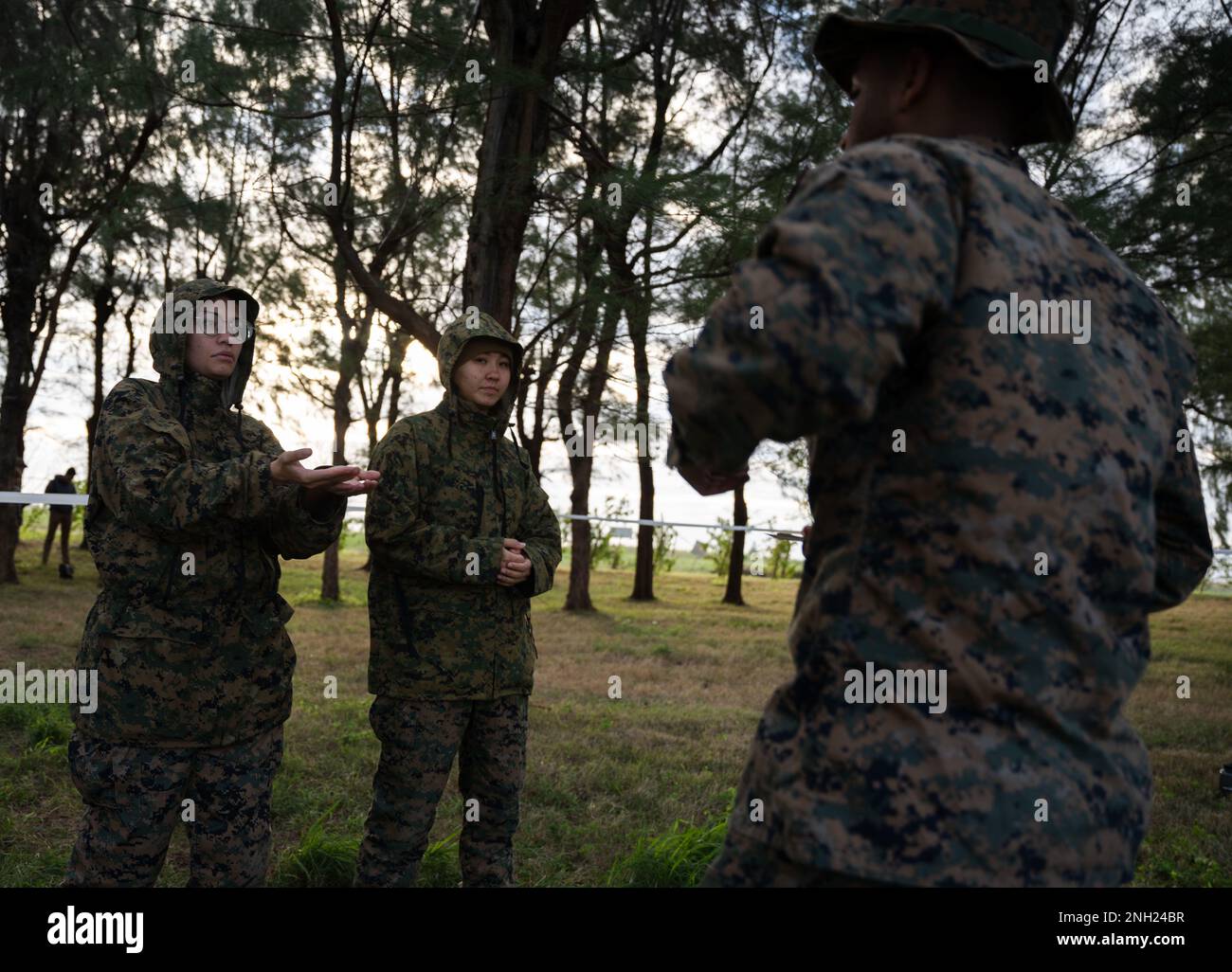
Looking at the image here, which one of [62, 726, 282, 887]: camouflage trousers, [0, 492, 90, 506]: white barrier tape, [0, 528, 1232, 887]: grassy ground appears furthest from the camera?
[0, 492, 90, 506]: white barrier tape

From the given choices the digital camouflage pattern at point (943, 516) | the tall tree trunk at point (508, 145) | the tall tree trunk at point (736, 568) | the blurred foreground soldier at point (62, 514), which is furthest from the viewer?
the tall tree trunk at point (736, 568)

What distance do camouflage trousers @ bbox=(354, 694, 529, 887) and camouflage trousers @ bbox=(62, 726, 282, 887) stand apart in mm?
392

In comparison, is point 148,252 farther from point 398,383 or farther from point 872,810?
point 872,810

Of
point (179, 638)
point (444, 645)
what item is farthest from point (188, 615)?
point (444, 645)

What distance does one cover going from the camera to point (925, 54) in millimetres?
1540

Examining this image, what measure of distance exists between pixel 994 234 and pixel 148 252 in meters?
14.3

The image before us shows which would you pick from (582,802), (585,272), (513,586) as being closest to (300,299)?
(585,272)

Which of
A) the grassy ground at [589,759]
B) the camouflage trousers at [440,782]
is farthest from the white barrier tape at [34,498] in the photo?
the camouflage trousers at [440,782]

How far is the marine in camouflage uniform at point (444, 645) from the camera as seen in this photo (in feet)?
10.7

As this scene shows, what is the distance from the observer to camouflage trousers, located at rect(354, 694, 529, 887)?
3250 mm

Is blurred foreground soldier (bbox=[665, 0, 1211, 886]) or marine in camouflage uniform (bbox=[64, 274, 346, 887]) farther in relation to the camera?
marine in camouflage uniform (bbox=[64, 274, 346, 887])

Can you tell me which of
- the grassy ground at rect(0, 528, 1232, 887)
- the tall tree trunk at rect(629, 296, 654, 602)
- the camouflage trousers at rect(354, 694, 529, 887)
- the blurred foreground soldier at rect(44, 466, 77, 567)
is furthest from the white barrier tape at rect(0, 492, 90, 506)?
the blurred foreground soldier at rect(44, 466, 77, 567)

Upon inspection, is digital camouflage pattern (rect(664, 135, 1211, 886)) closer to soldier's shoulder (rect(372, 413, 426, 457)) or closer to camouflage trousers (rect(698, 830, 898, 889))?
camouflage trousers (rect(698, 830, 898, 889))

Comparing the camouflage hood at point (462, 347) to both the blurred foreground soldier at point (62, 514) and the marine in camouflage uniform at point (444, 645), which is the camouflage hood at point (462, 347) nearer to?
the marine in camouflage uniform at point (444, 645)
